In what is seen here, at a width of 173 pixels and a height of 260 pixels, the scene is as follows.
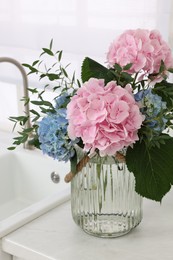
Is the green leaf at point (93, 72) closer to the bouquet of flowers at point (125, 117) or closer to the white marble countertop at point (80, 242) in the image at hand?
the bouquet of flowers at point (125, 117)

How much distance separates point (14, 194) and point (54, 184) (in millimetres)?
185

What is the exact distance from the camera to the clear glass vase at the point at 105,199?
105 centimetres

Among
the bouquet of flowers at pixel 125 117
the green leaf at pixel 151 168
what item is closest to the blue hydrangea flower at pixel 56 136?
the bouquet of flowers at pixel 125 117

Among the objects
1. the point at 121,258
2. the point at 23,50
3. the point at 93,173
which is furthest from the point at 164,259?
the point at 23,50

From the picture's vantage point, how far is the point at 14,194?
1.74 m

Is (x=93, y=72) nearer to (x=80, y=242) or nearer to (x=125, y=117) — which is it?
(x=125, y=117)

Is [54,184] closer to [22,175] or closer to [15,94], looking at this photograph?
[22,175]

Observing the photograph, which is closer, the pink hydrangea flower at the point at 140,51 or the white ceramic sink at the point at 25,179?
the pink hydrangea flower at the point at 140,51

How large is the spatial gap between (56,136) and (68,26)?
80 cm

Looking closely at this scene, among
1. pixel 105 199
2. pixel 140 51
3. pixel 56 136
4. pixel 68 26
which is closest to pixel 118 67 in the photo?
pixel 140 51

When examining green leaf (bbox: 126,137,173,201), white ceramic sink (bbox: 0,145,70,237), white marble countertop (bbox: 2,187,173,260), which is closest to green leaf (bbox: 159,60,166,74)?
green leaf (bbox: 126,137,173,201)

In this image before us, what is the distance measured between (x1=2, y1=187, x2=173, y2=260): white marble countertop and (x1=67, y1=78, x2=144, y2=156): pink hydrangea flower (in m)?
0.23

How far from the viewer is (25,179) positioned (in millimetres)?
1717

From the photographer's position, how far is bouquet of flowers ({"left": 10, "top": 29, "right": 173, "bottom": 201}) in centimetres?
90
